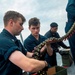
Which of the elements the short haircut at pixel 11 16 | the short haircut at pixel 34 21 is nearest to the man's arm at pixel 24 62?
the short haircut at pixel 11 16

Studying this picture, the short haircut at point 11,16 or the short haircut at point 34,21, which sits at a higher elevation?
the short haircut at point 11,16

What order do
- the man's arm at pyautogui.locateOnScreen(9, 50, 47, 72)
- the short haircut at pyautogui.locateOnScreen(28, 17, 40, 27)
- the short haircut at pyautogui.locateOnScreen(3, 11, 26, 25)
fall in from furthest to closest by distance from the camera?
1. the short haircut at pyautogui.locateOnScreen(28, 17, 40, 27)
2. the short haircut at pyautogui.locateOnScreen(3, 11, 26, 25)
3. the man's arm at pyautogui.locateOnScreen(9, 50, 47, 72)

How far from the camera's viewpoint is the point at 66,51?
28.3 ft

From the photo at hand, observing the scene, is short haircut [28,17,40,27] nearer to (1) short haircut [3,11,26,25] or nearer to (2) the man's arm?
(1) short haircut [3,11,26,25]

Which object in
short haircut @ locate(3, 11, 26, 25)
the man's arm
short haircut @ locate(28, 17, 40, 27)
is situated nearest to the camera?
the man's arm

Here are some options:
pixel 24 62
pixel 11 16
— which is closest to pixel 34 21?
pixel 11 16

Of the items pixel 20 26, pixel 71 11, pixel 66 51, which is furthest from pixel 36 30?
pixel 66 51

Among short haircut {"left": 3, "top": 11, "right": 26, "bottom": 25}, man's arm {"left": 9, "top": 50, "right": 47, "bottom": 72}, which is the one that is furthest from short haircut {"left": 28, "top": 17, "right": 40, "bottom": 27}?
man's arm {"left": 9, "top": 50, "right": 47, "bottom": 72}

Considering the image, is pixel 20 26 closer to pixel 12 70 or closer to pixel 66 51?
pixel 12 70

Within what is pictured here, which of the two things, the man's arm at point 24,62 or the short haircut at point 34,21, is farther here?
the short haircut at point 34,21

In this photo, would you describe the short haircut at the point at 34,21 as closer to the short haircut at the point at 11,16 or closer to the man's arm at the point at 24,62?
the short haircut at the point at 11,16

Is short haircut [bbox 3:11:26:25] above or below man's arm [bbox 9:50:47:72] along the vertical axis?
above

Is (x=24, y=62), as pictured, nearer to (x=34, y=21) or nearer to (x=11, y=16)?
(x=11, y=16)

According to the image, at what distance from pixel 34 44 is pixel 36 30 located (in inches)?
11.5
